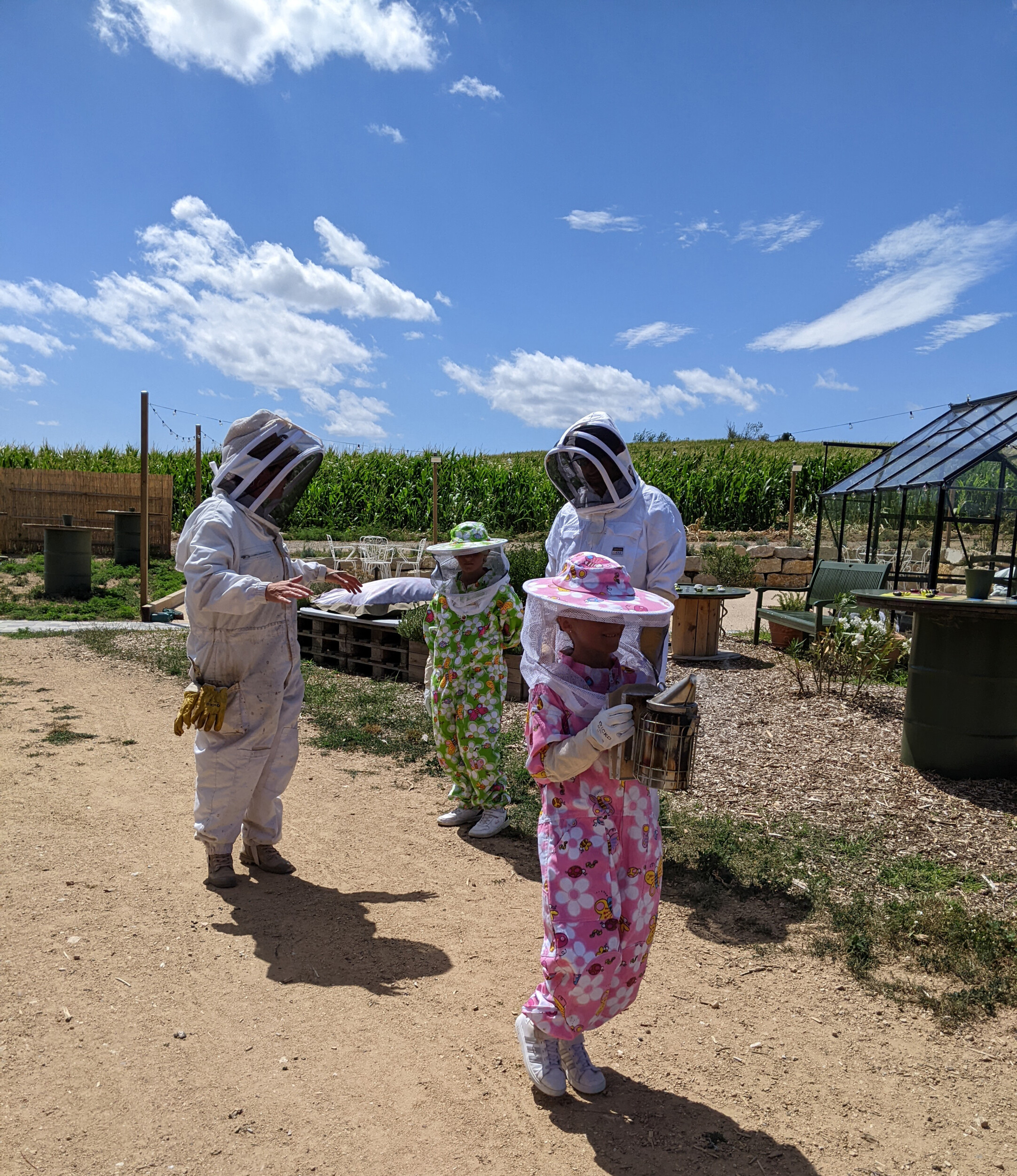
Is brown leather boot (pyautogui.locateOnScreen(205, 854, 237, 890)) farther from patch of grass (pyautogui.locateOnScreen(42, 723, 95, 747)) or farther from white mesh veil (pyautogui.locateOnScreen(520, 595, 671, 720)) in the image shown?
patch of grass (pyautogui.locateOnScreen(42, 723, 95, 747))

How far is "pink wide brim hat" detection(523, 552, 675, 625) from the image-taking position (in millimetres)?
2330

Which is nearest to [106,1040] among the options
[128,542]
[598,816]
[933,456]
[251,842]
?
[251,842]

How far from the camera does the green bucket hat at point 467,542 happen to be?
4664 mm

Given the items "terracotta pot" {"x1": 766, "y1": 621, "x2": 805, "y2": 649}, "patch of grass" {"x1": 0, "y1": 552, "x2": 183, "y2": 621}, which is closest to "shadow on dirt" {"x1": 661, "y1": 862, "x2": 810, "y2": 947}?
"terracotta pot" {"x1": 766, "y1": 621, "x2": 805, "y2": 649}

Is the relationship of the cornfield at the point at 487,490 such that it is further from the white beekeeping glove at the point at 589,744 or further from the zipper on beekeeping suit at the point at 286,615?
the white beekeeping glove at the point at 589,744

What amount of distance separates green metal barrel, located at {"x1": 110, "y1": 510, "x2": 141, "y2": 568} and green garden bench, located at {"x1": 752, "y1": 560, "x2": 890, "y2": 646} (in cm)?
1298

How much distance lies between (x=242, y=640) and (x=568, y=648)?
1974mm

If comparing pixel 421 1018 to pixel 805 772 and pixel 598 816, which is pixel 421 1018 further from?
pixel 805 772

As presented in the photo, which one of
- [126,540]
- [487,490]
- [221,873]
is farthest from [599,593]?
[487,490]

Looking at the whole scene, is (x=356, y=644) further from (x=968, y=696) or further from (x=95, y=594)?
(x=95, y=594)

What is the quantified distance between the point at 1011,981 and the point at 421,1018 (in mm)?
2294

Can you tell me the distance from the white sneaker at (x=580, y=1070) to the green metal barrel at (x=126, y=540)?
16568mm

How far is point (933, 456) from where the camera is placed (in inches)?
431

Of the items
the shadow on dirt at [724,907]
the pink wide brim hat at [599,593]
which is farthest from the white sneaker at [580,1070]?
the pink wide brim hat at [599,593]
